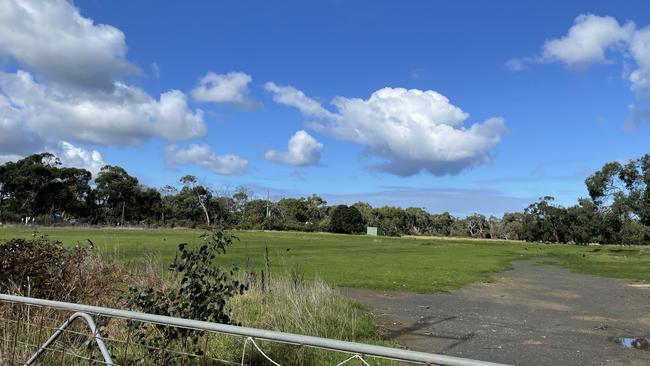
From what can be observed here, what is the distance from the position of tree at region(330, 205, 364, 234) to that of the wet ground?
95448 millimetres

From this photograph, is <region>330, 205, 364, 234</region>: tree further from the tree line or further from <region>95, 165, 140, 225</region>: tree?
<region>95, 165, 140, 225</region>: tree

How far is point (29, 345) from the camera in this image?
610 cm

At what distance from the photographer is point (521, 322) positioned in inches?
574

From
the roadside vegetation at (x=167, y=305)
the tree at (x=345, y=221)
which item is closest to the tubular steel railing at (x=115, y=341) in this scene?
the roadside vegetation at (x=167, y=305)

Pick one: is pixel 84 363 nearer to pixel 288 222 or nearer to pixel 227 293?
pixel 227 293

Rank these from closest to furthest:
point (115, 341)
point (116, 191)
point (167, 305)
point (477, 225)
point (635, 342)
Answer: point (115, 341) → point (167, 305) → point (635, 342) → point (116, 191) → point (477, 225)

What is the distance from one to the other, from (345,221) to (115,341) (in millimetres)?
114934

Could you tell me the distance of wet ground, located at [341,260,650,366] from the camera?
10859 mm

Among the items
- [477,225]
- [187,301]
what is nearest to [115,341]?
[187,301]

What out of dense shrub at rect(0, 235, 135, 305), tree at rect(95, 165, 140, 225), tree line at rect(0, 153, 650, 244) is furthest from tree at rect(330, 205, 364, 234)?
dense shrub at rect(0, 235, 135, 305)

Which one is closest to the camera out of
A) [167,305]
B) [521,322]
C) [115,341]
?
[115,341]

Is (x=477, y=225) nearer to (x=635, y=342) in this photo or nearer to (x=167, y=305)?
(x=635, y=342)

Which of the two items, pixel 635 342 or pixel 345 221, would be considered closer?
pixel 635 342

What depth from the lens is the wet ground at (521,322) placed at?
35.6 feet
